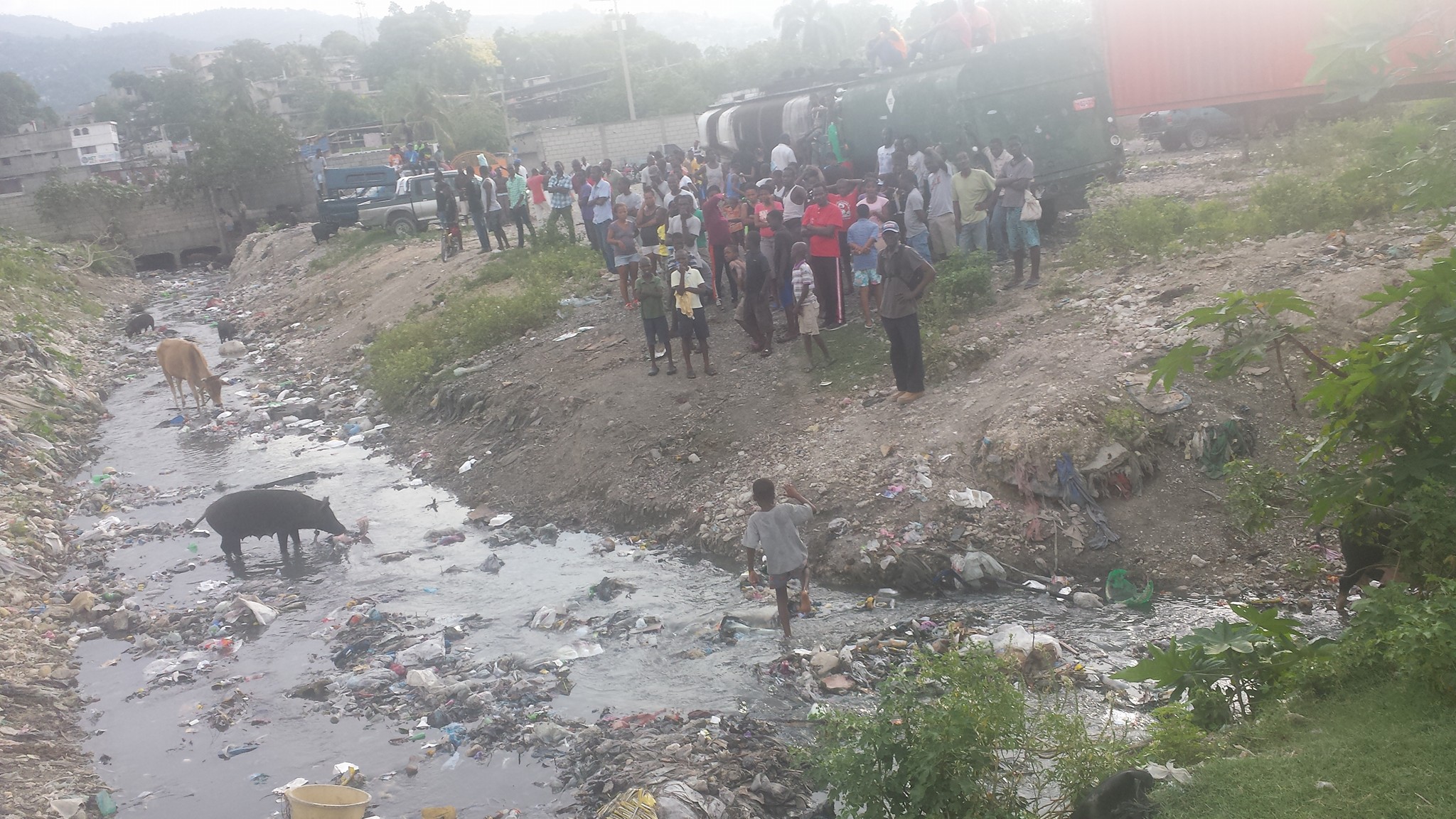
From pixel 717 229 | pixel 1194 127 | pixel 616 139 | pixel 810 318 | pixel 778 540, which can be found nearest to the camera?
pixel 778 540

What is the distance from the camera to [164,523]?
421 inches

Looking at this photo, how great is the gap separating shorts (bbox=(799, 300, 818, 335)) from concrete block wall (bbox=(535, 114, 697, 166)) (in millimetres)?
24636

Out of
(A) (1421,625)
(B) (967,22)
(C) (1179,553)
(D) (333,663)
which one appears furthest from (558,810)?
(B) (967,22)

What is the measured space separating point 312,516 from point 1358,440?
8300 mm

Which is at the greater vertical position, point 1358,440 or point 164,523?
point 1358,440

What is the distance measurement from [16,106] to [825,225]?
108 m

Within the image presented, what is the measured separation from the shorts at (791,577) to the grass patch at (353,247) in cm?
1748

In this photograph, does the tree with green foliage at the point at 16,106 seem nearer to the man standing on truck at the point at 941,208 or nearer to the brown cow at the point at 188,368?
the brown cow at the point at 188,368

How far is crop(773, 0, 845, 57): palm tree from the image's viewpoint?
58.4 meters

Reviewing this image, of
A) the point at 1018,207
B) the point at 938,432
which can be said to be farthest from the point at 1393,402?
the point at 1018,207

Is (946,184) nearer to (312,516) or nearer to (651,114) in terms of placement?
(312,516)

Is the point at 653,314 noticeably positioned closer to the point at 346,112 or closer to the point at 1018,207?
the point at 1018,207

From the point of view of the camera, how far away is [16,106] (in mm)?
92312

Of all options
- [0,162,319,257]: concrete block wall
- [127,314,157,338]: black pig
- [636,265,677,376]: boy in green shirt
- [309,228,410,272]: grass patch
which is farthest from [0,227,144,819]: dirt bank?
[0,162,319,257]: concrete block wall
